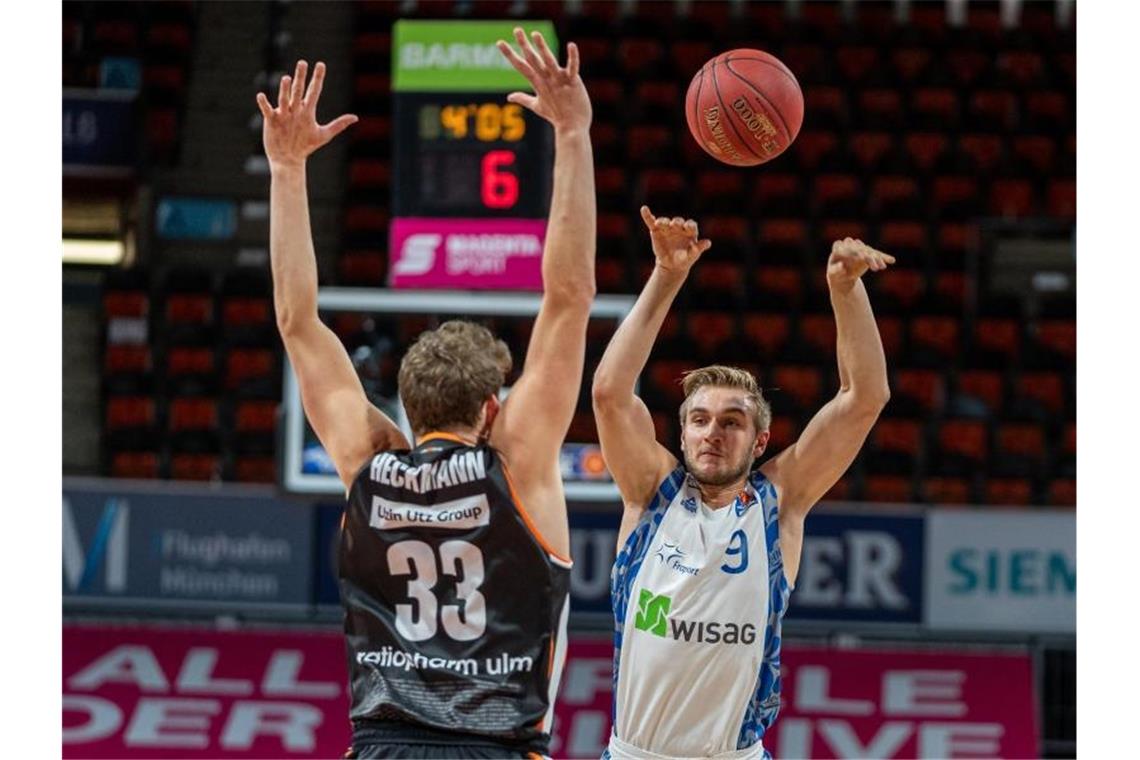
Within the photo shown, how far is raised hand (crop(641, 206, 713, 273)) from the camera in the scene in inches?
201

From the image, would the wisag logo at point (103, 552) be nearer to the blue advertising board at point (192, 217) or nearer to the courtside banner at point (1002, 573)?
the courtside banner at point (1002, 573)

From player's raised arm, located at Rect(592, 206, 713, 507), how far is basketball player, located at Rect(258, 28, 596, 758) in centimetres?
88

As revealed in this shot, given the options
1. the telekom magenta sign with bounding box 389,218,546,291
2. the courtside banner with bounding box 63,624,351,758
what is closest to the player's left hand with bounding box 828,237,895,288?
the telekom magenta sign with bounding box 389,218,546,291

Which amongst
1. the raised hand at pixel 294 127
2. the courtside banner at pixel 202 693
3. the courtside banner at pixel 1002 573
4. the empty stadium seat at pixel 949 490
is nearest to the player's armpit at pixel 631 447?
the raised hand at pixel 294 127

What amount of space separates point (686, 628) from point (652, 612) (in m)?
0.12

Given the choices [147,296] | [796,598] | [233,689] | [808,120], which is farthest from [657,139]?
[233,689]

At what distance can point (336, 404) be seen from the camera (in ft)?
14.5

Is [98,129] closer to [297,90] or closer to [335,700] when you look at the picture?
[335,700]

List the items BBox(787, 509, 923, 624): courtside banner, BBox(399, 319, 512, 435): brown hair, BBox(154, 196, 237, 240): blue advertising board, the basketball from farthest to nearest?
BBox(154, 196, 237, 240): blue advertising board → BBox(787, 509, 923, 624): courtside banner → the basketball → BBox(399, 319, 512, 435): brown hair

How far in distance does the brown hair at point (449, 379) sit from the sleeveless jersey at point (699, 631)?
131 centimetres

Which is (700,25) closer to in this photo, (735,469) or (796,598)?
(796,598)

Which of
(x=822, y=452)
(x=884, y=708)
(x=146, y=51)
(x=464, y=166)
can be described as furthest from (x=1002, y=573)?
(x=146, y=51)

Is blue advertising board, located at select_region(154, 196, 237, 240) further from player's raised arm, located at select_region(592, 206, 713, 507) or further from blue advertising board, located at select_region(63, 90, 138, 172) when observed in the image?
player's raised arm, located at select_region(592, 206, 713, 507)

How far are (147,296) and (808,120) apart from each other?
6.44 metres
